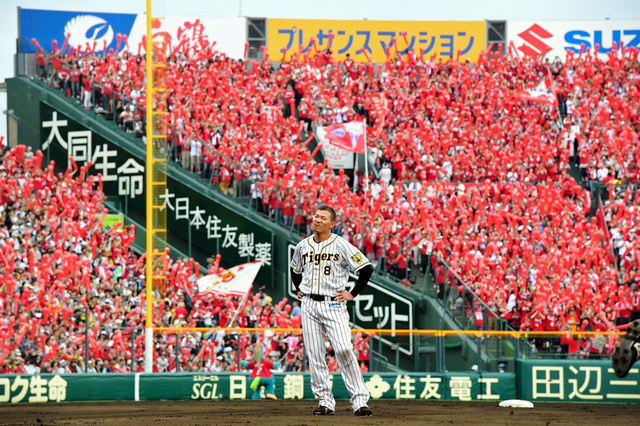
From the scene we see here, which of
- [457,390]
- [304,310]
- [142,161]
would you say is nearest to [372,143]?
[142,161]

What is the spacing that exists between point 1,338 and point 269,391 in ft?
14.7

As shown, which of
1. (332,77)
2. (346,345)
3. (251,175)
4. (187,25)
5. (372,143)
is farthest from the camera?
(187,25)

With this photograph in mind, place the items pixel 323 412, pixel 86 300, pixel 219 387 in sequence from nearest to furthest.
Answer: pixel 323 412, pixel 219 387, pixel 86 300

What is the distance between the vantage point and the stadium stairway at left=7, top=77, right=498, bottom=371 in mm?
18656

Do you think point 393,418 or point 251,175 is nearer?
point 393,418

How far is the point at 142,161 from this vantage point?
90.9ft

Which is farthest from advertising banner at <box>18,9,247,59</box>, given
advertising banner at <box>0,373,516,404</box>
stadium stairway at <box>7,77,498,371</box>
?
advertising banner at <box>0,373,516,404</box>

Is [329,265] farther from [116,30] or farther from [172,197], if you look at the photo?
[116,30]

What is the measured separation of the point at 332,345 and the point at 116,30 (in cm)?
2867

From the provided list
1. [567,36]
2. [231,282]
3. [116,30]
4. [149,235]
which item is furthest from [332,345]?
[567,36]

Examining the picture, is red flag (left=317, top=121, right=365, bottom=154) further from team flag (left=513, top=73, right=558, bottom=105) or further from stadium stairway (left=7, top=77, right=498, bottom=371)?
team flag (left=513, top=73, right=558, bottom=105)

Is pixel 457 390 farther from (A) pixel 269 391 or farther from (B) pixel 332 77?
(B) pixel 332 77

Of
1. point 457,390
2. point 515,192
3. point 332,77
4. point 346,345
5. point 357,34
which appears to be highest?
point 357,34

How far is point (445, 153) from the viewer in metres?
30.0
